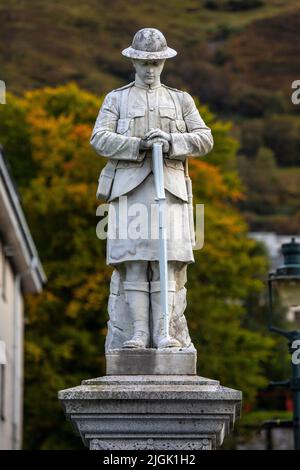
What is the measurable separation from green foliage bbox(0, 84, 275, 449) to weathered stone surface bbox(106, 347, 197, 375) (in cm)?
3943

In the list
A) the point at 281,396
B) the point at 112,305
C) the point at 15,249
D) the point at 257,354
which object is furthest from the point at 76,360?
the point at 281,396

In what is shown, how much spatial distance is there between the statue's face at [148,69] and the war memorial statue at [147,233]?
0.01m

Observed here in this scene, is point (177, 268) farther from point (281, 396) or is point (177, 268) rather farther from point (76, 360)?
point (281, 396)

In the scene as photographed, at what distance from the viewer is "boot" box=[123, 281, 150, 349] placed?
74.2 ft

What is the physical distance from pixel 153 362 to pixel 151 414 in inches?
39.0

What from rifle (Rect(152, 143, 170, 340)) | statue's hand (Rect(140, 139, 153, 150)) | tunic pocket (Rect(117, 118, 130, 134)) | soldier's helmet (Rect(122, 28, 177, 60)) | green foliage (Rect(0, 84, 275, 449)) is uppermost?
green foliage (Rect(0, 84, 275, 449))

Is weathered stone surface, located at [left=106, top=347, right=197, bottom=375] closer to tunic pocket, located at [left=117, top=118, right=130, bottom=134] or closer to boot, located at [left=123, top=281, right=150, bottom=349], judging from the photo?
boot, located at [left=123, top=281, right=150, bottom=349]

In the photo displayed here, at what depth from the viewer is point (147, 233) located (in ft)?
74.5

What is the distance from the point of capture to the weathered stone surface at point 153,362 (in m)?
22.1

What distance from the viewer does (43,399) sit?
208 ft

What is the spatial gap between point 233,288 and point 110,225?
45970 mm

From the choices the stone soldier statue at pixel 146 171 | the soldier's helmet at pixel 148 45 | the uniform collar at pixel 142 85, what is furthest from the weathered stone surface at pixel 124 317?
the soldier's helmet at pixel 148 45

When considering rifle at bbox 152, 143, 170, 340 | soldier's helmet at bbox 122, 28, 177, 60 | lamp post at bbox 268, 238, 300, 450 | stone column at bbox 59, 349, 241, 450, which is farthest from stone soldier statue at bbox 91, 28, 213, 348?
lamp post at bbox 268, 238, 300, 450

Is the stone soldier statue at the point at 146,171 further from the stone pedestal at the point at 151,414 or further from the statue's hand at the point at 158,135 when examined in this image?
the stone pedestal at the point at 151,414
